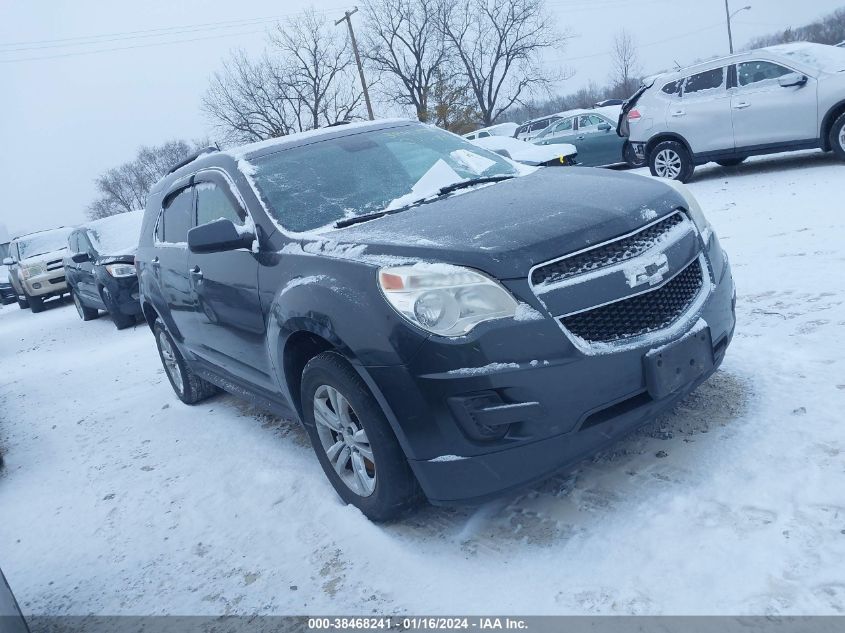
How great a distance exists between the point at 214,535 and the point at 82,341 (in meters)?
8.22

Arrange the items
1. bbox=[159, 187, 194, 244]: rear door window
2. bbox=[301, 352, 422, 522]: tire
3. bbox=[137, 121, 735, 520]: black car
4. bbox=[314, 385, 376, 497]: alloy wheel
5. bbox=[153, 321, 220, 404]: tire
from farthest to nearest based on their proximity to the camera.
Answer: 1. bbox=[153, 321, 220, 404]: tire
2. bbox=[159, 187, 194, 244]: rear door window
3. bbox=[314, 385, 376, 497]: alloy wheel
4. bbox=[301, 352, 422, 522]: tire
5. bbox=[137, 121, 735, 520]: black car

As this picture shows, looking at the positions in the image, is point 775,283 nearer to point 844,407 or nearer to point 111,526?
point 844,407

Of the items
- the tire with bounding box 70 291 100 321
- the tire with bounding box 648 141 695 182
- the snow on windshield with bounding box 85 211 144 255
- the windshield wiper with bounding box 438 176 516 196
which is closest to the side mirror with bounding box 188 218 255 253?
the windshield wiper with bounding box 438 176 516 196

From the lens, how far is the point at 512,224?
2598 mm

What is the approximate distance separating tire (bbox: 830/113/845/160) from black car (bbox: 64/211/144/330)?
9.49 meters

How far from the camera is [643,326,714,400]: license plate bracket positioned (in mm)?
2422

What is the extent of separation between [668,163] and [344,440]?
29.5 ft

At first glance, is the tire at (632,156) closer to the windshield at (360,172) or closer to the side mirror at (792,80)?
the side mirror at (792,80)

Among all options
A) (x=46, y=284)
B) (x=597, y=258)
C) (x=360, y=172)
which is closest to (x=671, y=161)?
(x=360, y=172)

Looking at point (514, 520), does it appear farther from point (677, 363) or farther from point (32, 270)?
point (32, 270)

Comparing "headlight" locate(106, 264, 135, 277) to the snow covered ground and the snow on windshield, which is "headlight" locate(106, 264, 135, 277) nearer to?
the snow on windshield

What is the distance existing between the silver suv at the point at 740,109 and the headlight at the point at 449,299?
824 centimetres

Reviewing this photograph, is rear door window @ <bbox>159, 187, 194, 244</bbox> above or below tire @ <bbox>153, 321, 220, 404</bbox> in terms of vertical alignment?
above

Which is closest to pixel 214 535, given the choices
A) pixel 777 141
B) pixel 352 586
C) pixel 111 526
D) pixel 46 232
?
pixel 111 526
